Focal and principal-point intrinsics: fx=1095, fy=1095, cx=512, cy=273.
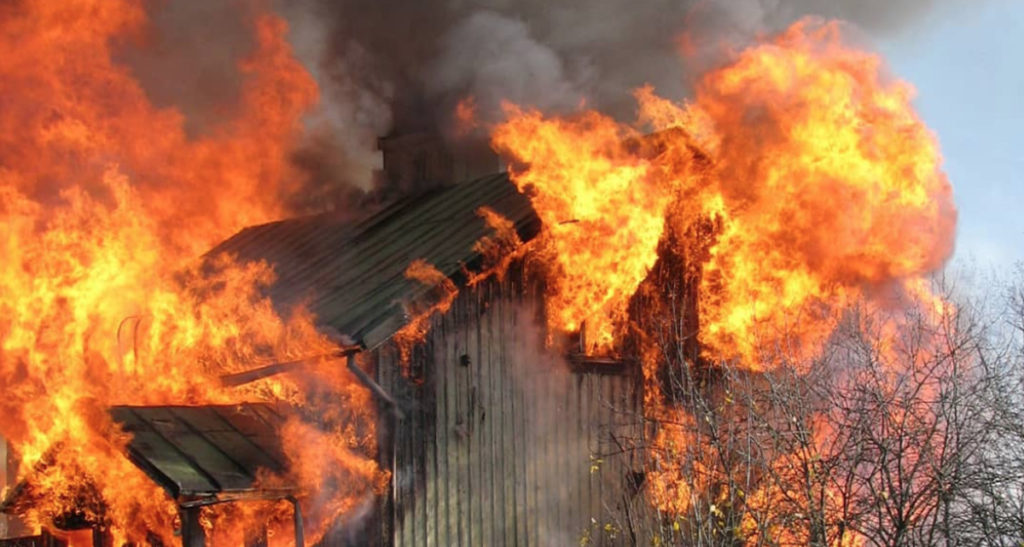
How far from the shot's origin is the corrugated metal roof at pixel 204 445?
35.2 feet

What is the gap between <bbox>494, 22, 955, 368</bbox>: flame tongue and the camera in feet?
44.5

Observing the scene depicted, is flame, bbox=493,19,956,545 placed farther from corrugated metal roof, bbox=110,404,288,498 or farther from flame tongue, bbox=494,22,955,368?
corrugated metal roof, bbox=110,404,288,498

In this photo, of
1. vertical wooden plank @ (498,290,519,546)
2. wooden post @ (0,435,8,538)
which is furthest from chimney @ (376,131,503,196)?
wooden post @ (0,435,8,538)

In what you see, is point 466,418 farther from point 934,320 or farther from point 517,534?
point 934,320

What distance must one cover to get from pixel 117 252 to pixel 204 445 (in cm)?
483

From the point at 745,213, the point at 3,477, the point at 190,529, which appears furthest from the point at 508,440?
the point at 3,477

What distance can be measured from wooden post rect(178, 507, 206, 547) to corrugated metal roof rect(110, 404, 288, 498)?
0.76 feet

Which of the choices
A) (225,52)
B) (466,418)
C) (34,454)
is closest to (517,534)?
(466,418)

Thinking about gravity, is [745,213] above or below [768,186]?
below

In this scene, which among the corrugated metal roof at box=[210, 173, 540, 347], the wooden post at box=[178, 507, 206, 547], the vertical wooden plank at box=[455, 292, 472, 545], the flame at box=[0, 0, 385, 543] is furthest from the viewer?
the vertical wooden plank at box=[455, 292, 472, 545]

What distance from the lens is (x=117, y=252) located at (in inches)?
596

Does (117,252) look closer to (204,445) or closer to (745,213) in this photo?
(204,445)

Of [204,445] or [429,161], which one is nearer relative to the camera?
[204,445]

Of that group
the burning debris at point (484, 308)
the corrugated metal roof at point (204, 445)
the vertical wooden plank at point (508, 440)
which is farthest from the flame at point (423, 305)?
the corrugated metal roof at point (204, 445)
